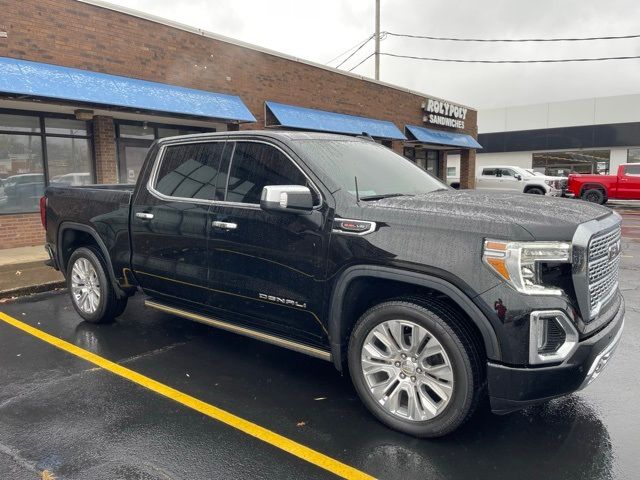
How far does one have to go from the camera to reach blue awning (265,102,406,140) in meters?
14.4

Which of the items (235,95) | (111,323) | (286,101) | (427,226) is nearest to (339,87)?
(286,101)

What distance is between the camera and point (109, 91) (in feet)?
33.6

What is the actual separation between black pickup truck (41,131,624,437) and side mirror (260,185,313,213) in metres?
0.01

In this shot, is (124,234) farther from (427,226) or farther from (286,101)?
(286,101)

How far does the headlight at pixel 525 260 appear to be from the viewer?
110 inches

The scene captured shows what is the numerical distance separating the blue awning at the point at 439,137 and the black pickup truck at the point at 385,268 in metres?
16.8

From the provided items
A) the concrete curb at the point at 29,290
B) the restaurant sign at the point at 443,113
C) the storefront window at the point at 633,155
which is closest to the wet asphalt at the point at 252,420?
the concrete curb at the point at 29,290

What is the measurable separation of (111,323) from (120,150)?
789 centimetres

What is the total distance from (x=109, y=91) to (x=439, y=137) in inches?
599

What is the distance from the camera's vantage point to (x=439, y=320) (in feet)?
9.82

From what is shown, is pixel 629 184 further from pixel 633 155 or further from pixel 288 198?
pixel 288 198

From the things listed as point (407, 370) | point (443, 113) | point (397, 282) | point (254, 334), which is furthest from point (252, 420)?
point (443, 113)

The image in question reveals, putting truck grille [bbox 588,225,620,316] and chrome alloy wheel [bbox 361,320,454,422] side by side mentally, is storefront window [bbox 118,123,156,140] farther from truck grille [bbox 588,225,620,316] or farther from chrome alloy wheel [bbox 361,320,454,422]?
truck grille [bbox 588,225,620,316]

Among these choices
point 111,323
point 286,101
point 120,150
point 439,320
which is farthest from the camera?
point 286,101
